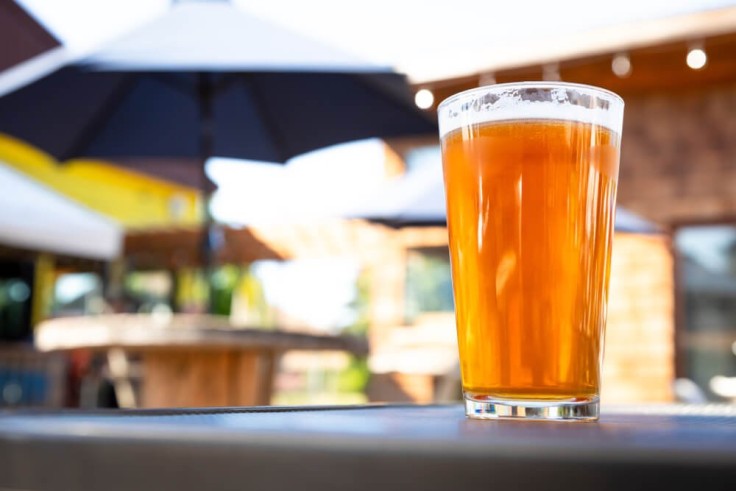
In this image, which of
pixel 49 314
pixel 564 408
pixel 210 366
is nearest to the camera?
pixel 564 408

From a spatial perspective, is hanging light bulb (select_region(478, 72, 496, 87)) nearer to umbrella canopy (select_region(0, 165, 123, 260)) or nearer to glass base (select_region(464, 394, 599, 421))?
umbrella canopy (select_region(0, 165, 123, 260))

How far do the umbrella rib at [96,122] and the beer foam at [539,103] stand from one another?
3874 millimetres

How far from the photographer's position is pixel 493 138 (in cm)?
62

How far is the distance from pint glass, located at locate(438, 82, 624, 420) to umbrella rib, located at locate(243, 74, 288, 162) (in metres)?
3.89

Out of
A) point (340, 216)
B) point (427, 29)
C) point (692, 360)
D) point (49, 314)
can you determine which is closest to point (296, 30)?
point (340, 216)

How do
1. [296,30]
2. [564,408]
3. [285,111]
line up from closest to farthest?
[564,408] < [296,30] < [285,111]

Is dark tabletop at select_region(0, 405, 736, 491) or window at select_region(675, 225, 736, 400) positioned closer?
dark tabletop at select_region(0, 405, 736, 491)

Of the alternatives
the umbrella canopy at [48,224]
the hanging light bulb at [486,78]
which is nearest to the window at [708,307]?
the hanging light bulb at [486,78]

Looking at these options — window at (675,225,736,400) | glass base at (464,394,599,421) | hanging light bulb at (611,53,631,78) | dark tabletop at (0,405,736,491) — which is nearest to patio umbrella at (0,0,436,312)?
hanging light bulb at (611,53,631,78)

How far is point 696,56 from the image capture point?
454cm

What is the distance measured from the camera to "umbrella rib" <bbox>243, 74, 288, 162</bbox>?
4449 mm

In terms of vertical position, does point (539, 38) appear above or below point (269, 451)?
above

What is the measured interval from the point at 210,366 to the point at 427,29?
4917mm

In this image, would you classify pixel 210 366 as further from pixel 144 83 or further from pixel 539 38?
pixel 539 38
